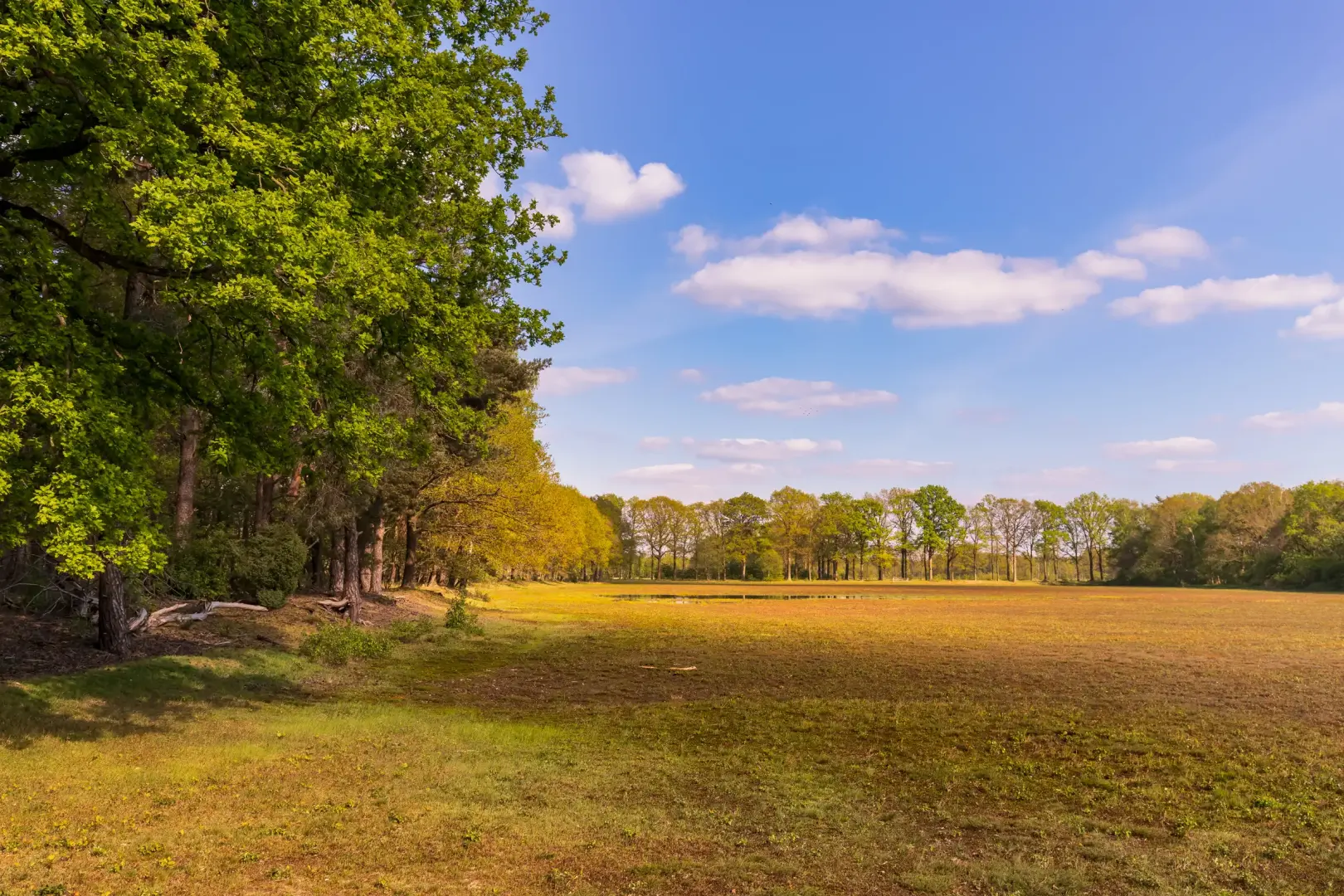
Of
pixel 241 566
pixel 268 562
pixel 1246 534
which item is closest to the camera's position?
pixel 241 566

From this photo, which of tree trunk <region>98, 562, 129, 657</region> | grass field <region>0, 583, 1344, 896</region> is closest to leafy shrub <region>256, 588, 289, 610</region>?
grass field <region>0, 583, 1344, 896</region>

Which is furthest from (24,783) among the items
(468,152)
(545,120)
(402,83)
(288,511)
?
(288,511)

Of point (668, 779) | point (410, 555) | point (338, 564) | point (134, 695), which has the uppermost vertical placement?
point (338, 564)

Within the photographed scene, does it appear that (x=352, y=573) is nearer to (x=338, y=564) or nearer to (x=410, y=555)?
(x=338, y=564)

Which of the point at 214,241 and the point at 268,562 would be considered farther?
the point at 268,562

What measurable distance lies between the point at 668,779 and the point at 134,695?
408 inches

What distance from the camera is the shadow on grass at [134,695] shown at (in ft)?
37.5

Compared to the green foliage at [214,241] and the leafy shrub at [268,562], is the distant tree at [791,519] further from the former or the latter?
the green foliage at [214,241]

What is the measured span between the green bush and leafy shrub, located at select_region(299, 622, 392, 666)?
140 inches

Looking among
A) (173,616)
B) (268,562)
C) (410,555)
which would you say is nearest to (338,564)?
(268,562)

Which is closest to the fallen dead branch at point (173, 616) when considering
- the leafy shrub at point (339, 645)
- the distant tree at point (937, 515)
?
the leafy shrub at point (339, 645)

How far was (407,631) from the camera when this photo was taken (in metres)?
26.9

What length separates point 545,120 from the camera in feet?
56.1

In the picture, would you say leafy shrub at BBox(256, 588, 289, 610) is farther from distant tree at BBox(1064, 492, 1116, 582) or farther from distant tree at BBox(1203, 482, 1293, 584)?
distant tree at BBox(1064, 492, 1116, 582)
